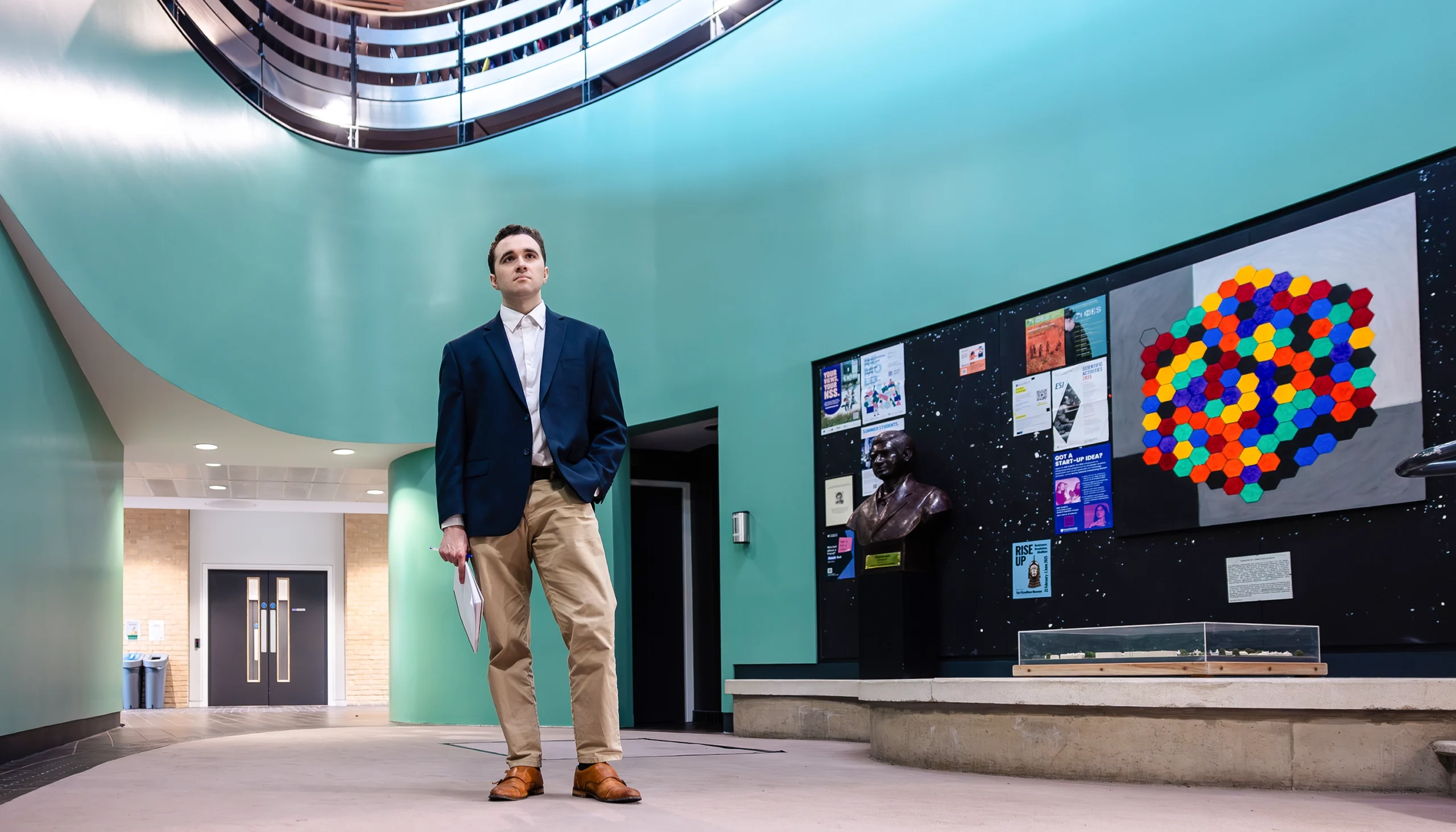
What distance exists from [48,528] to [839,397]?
3.98m

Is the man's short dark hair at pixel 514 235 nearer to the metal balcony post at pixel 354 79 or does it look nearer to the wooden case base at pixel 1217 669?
the wooden case base at pixel 1217 669

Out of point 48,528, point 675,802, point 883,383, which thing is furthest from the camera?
point 883,383

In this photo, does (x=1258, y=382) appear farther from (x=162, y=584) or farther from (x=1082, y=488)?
(x=162, y=584)

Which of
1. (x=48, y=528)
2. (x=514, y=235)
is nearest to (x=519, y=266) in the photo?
(x=514, y=235)

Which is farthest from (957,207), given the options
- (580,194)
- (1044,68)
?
(580,194)

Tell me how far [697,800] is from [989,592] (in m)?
2.88

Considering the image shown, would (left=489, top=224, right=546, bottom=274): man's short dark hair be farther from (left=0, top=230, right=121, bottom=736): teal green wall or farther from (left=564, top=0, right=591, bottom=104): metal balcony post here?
(left=564, top=0, right=591, bottom=104): metal balcony post

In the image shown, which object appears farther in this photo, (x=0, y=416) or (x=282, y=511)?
(x=282, y=511)

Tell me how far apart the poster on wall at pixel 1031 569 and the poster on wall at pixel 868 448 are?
3.08 ft

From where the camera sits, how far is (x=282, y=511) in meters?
15.7

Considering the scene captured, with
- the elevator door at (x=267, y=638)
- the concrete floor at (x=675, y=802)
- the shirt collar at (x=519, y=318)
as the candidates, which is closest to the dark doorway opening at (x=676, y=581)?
the concrete floor at (x=675, y=802)

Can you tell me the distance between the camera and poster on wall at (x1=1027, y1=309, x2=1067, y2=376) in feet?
17.1

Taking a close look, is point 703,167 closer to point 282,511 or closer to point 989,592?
point 989,592

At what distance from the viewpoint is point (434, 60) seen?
29.1 ft
